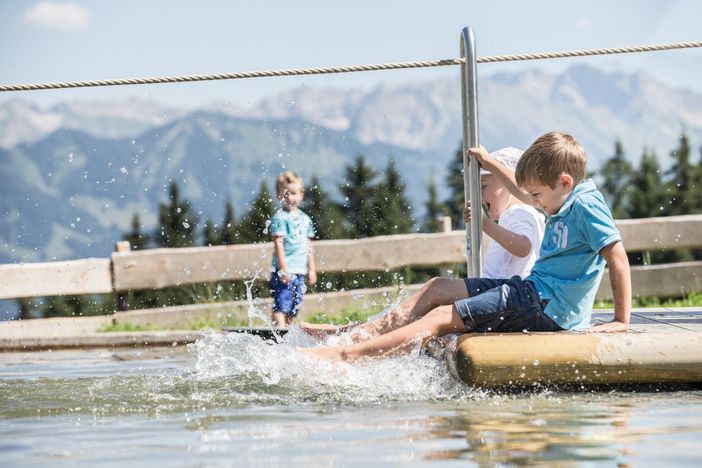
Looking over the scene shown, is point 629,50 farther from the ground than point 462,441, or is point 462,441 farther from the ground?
point 629,50

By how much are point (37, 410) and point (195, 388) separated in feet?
2.53

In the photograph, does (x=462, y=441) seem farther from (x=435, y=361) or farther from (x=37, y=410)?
(x=37, y=410)

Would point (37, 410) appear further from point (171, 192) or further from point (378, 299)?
point (171, 192)

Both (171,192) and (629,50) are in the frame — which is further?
(171,192)

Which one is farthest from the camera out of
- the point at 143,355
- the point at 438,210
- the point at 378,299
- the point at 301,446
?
the point at 438,210

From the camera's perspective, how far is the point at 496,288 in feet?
16.9

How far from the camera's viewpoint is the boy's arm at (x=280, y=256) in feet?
31.0

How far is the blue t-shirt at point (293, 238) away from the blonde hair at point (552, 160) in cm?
456

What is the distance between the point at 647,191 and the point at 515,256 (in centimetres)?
10677

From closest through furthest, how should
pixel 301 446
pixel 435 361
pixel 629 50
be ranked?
pixel 301 446 < pixel 435 361 < pixel 629 50

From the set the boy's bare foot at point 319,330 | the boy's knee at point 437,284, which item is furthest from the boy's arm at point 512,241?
the boy's bare foot at point 319,330

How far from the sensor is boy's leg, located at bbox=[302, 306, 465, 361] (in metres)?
5.14

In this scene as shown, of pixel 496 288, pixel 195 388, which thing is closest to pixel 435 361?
→ pixel 496 288

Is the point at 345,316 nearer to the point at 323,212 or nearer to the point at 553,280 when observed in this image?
the point at 553,280
